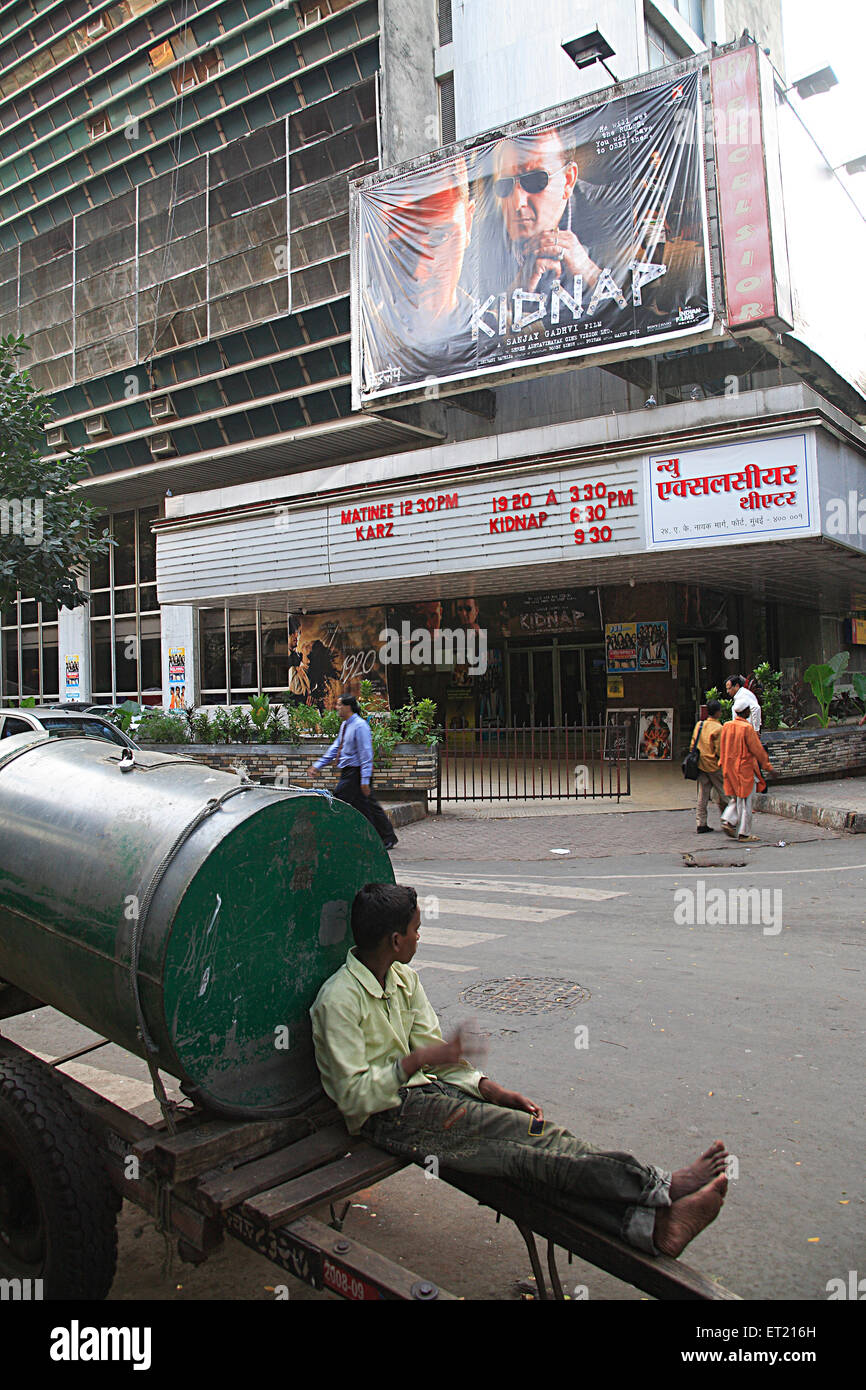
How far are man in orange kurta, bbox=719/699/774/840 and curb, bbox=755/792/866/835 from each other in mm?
1314

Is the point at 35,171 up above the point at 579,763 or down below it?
above

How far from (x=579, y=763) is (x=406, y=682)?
9.40 meters

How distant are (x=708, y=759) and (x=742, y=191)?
1008 centimetres

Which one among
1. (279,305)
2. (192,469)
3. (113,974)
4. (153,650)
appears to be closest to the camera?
(113,974)

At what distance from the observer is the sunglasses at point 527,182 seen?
1820 centimetres

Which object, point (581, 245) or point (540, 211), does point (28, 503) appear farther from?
point (581, 245)

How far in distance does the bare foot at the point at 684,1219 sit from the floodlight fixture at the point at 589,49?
65.8 feet

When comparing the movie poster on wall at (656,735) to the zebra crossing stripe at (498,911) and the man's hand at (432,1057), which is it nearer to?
the zebra crossing stripe at (498,911)

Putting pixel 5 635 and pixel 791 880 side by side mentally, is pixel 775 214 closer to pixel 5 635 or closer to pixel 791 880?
pixel 791 880

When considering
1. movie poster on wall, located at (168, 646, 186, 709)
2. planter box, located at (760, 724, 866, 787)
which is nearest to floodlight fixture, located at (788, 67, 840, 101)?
planter box, located at (760, 724, 866, 787)

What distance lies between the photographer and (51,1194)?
104 inches

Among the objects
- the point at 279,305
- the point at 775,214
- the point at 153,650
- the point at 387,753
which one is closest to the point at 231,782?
the point at 387,753

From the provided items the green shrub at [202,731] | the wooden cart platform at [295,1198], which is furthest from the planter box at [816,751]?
the wooden cart platform at [295,1198]

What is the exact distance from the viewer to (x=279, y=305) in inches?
969
